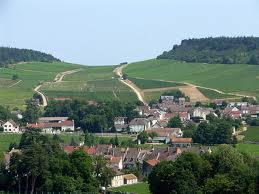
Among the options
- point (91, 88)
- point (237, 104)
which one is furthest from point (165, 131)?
point (91, 88)

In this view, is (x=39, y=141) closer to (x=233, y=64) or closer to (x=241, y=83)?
(x=241, y=83)

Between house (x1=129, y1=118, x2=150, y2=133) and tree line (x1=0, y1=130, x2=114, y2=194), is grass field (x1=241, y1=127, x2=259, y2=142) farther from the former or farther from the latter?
tree line (x1=0, y1=130, x2=114, y2=194)

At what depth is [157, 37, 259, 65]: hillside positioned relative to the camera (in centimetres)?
9875

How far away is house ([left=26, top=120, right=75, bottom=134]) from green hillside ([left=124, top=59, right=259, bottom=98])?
2474cm

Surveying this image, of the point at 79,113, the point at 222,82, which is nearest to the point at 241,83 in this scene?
the point at 222,82

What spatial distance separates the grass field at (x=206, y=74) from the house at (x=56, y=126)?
25.1m

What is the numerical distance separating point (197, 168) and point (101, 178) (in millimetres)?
6126

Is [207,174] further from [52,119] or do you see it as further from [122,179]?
[52,119]

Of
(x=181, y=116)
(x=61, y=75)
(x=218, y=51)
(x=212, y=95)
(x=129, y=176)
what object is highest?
(x=218, y=51)

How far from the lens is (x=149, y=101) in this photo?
75.4m

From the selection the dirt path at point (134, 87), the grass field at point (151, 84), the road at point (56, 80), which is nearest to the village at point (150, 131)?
the dirt path at point (134, 87)

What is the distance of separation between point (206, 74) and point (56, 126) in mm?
35134

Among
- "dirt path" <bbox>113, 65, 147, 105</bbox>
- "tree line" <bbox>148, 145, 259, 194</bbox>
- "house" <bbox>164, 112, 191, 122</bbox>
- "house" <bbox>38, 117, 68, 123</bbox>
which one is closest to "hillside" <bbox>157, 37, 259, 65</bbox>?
"dirt path" <bbox>113, 65, 147, 105</bbox>

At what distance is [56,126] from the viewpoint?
5997cm
